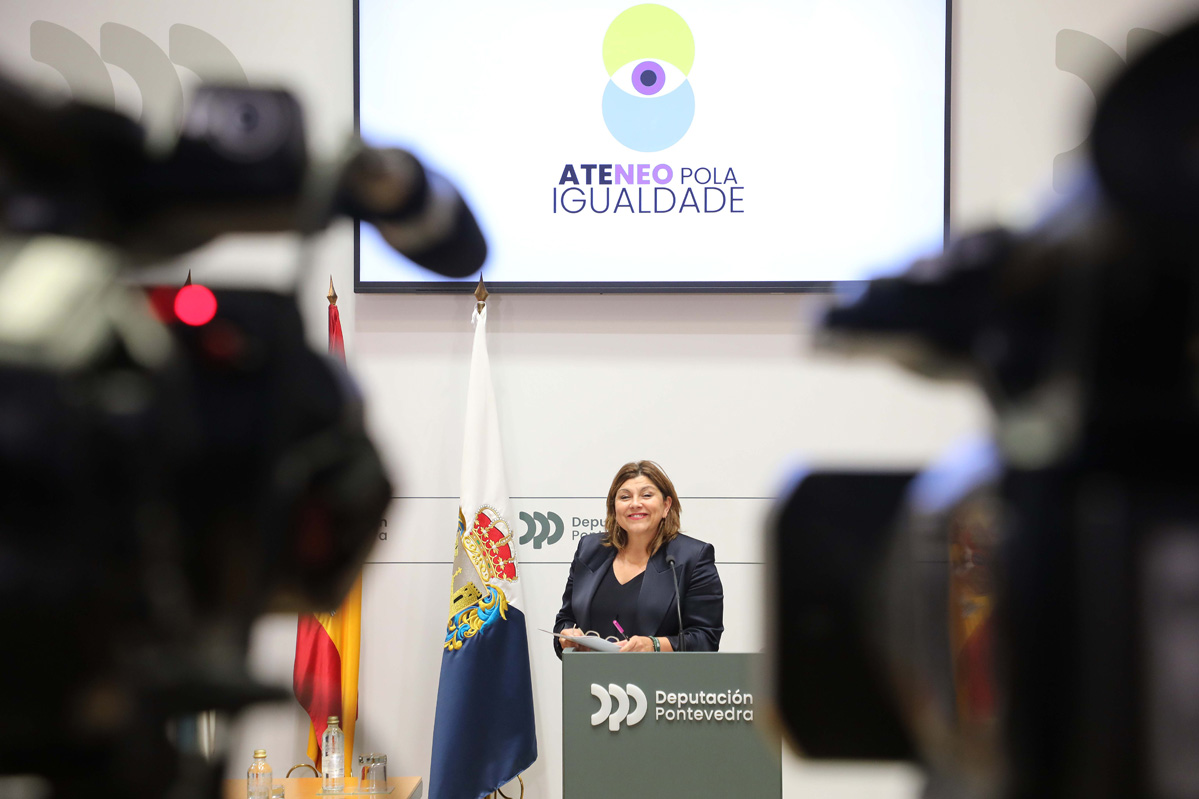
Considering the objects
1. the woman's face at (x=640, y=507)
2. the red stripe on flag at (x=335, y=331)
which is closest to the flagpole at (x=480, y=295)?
the red stripe on flag at (x=335, y=331)

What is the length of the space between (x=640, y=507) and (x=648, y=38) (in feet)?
6.78

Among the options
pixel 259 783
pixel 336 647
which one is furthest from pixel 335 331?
pixel 259 783

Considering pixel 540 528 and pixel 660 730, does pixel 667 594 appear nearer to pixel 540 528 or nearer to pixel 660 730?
pixel 540 528

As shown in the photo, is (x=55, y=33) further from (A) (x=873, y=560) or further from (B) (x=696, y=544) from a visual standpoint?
(A) (x=873, y=560)

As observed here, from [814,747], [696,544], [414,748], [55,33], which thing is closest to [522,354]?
[696,544]

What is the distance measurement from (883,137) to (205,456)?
4.29 meters

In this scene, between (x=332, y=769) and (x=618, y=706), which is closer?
(x=618, y=706)

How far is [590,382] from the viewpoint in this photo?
4.25m

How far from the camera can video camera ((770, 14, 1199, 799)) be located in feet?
0.83

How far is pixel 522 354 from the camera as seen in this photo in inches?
168

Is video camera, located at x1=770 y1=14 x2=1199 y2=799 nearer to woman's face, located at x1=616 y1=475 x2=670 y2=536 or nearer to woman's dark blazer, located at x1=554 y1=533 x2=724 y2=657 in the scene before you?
woman's dark blazer, located at x1=554 y1=533 x2=724 y2=657

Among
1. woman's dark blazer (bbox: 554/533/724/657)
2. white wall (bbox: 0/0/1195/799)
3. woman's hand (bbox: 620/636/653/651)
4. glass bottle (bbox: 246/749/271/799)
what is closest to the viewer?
glass bottle (bbox: 246/749/271/799)

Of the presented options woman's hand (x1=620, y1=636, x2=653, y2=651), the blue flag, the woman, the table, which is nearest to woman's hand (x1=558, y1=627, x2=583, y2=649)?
the woman

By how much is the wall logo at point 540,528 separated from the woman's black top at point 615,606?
514 millimetres
